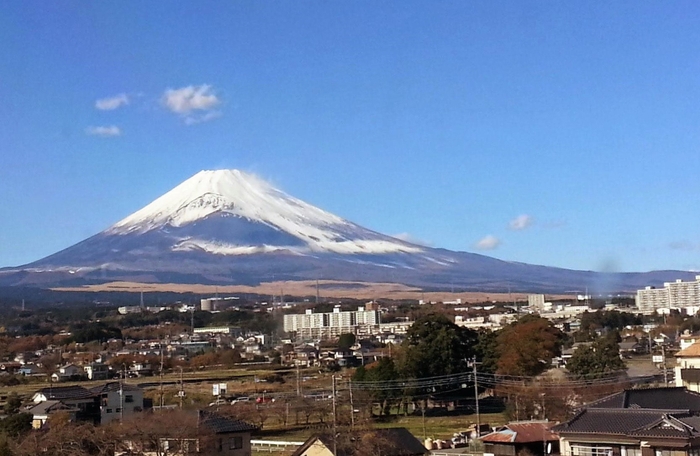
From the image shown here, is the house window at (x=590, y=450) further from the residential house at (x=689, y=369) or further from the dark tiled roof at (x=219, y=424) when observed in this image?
the residential house at (x=689, y=369)

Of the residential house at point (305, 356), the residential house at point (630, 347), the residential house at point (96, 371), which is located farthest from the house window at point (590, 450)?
the residential house at point (305, 356)

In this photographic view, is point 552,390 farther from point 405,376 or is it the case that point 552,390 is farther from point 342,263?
point 342,263

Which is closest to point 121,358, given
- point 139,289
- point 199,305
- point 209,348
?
point 209,348

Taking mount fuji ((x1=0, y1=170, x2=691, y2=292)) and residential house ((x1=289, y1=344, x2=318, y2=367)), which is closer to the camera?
residential house ((x1=289, y1=344, x2=318, y2=367))

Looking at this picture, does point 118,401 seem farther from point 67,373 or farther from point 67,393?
point 67,373

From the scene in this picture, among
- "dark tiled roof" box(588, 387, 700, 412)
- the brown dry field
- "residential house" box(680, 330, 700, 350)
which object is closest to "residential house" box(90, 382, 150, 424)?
"dark tiled roof" box(588, 387, 700, 412)

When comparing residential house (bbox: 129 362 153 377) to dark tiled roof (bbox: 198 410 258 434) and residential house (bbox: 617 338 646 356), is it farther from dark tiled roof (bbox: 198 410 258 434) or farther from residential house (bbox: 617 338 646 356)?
dark tiled roof (bbox: 198 410 258 434)

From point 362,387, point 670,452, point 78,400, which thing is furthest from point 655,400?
point 78,400
